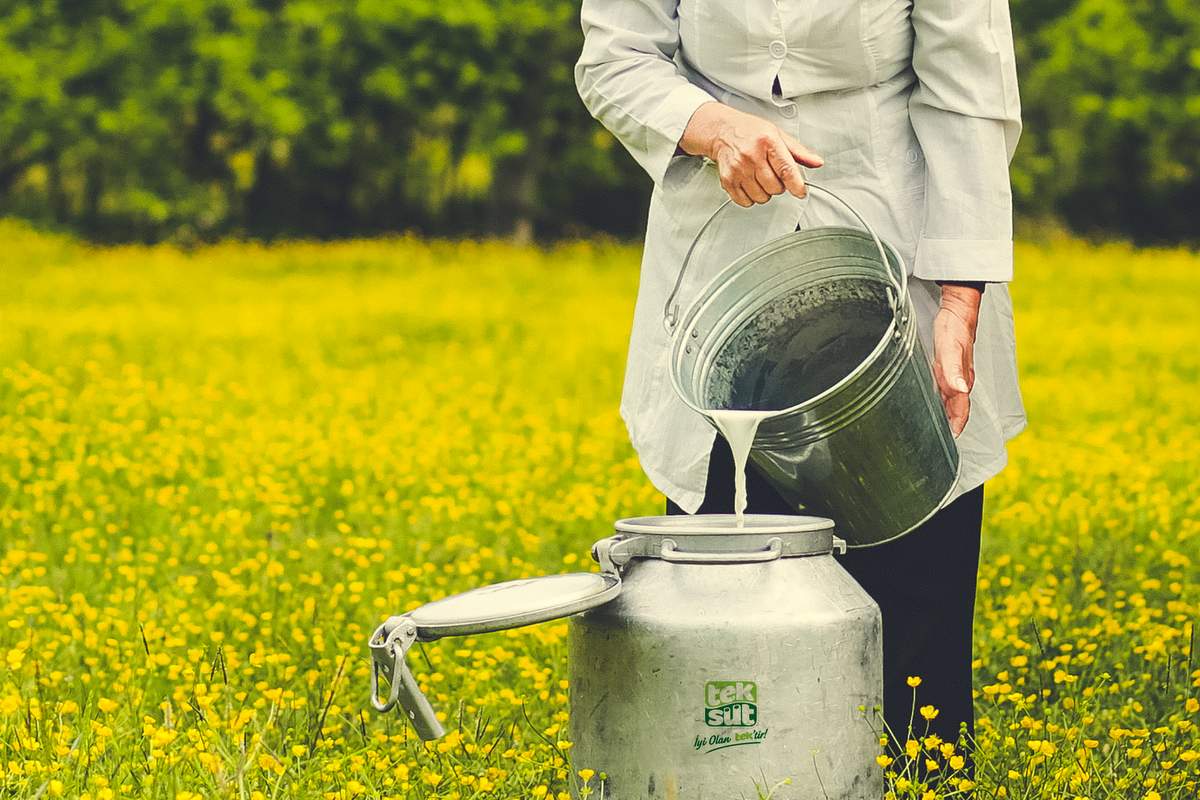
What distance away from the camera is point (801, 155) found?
252cm

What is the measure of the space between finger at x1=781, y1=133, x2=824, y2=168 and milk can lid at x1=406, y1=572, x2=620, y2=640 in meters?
0.69

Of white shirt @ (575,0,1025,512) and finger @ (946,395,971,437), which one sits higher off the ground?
white shirt @ (575,0,1025,512)

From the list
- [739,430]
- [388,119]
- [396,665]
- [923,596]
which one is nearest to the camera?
[396,665]

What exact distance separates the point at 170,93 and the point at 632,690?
2123 centimetres

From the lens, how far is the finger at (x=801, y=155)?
99.0 inches

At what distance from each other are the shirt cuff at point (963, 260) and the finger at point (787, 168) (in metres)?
0.34

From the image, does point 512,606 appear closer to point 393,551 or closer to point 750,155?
point 750,155

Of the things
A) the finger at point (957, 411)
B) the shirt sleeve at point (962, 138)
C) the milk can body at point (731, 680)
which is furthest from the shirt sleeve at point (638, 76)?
the milk can body at point (731, 680)

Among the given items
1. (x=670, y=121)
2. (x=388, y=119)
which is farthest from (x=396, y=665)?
(x=388, y=119)

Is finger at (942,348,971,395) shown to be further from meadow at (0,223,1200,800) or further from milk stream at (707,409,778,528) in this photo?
meadow at (0,223,1200,800)

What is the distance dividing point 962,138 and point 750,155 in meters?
0.43

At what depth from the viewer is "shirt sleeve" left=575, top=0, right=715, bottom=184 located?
2709 mm

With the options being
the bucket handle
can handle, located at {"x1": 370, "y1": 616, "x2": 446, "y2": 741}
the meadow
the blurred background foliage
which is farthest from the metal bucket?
the blurred background foliage

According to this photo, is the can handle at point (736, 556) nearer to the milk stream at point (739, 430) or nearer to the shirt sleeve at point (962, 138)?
the milk stream at point (739, 430)
